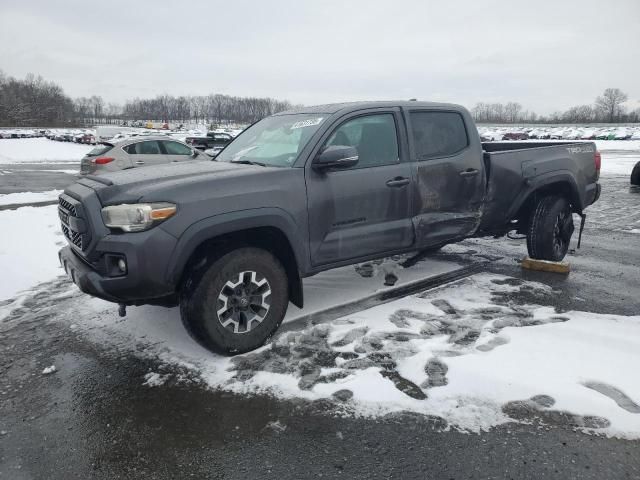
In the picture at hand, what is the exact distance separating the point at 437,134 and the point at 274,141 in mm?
1654

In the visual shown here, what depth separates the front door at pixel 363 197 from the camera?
3.90 m

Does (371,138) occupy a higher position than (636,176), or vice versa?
(371,138)

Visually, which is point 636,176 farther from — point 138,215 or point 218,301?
point 138,215

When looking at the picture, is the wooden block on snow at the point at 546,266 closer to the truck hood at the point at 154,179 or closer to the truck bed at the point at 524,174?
the truck bed at the point at 524,174

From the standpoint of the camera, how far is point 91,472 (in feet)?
8.19

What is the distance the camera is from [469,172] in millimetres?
4902

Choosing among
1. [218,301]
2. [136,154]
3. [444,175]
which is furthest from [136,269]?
[136,154]

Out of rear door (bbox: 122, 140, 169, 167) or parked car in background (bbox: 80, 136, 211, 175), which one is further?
rear door (bbox: 122, 140, 169, 167)

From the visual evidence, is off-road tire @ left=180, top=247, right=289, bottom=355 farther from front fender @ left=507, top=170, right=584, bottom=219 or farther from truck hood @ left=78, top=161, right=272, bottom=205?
front fender @ left=507, top=170, right=584, bottom=219

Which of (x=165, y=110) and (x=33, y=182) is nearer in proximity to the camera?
(x=33, y=182)

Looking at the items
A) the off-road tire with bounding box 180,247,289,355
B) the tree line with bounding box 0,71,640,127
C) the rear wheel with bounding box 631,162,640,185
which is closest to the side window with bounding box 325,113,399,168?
the off-road tire with bounding box 180,247,289,355

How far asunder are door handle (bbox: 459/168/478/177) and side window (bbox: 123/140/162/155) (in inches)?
418

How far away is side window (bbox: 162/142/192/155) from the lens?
13.5 m

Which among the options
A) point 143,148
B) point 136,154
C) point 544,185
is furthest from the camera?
point 143,148
